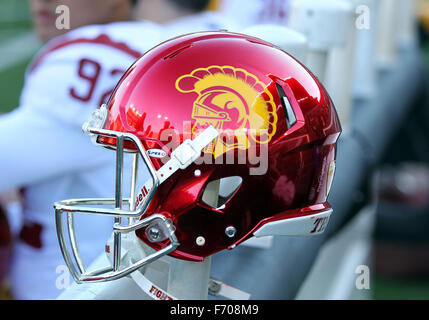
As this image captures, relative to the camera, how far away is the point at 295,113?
720 mm

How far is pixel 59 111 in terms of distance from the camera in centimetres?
109

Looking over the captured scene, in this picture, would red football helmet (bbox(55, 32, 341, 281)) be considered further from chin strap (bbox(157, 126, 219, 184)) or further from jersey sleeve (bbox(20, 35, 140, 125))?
jersey sleeve (bbox(20, 35, 140, 125))

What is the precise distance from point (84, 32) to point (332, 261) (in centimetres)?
77

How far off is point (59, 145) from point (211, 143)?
1.63 ft

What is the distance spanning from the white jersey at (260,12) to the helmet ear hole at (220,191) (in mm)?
1584

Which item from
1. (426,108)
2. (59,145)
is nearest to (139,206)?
(59,145)

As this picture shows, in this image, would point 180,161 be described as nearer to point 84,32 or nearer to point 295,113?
point 295,113

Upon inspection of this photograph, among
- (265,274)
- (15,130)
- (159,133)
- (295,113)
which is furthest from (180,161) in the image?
(15,130)

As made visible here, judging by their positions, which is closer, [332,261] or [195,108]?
Result: [195,108]

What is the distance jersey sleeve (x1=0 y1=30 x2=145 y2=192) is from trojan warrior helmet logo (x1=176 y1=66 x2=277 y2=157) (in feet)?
1.40

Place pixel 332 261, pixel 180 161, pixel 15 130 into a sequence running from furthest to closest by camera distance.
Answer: pixel 332 261 < pixel 15 130 < pixel 180 161

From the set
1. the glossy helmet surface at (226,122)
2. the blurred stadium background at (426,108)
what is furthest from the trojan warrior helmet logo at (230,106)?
the blurred stadium background at (426,108)

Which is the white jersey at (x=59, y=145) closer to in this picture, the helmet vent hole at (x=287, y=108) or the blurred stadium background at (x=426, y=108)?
the helmet vent hole at (x=287, y=108)

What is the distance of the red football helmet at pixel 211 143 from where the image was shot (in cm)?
68
